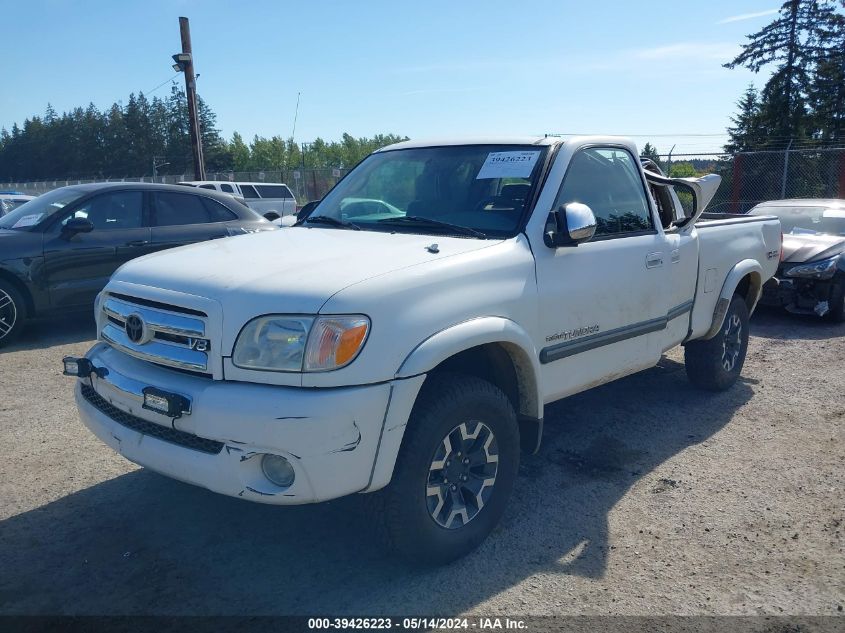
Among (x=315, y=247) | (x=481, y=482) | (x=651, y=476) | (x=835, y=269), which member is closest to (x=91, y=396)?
(x=315, y=247)

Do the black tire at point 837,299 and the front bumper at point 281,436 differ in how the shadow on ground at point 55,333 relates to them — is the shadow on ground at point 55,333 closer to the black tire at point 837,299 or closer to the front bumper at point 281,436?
the front bumper at point 281,436

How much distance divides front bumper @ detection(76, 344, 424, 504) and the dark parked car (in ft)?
17.7

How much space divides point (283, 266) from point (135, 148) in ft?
304

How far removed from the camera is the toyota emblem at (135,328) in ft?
10.5

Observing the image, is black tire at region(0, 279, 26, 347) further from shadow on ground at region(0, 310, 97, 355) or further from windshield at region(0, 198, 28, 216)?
windshield at region(0, 198, 28, 216)

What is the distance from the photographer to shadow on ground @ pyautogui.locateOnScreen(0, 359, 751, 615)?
3.03 meters

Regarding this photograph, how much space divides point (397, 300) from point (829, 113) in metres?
36.6

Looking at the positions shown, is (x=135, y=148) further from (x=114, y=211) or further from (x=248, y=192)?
(x=114, y=211)

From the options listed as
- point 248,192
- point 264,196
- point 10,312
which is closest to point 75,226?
point 10,312

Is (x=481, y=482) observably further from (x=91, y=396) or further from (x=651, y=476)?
(x=91, y=396)

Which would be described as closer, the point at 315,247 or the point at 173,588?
the point at 173,588

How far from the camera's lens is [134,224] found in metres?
8.38

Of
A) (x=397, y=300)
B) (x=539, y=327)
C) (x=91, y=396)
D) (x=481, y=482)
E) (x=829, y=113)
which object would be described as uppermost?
(x=829, y=113)

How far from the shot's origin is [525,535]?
3.59 meters
